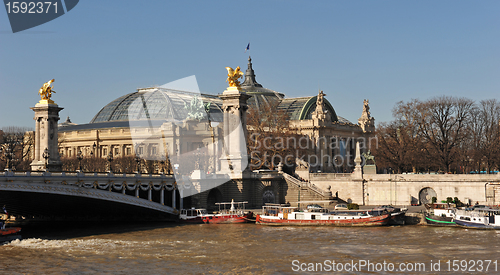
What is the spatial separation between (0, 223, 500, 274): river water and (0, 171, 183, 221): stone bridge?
301 centimetres

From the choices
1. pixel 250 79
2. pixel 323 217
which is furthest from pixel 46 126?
pixel 250 79

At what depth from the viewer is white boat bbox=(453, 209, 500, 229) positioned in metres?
55.9

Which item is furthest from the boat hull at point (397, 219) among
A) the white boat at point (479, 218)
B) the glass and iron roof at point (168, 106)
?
the glass and iron roof at point (168, 106)

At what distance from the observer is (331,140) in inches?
4813

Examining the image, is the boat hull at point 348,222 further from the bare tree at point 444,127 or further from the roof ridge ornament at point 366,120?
the roof ridge ornament at point 366,120

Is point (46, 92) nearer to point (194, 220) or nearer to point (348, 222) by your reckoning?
point (194, 220)

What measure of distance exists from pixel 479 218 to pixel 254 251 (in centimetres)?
2238

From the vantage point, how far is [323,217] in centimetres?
6081

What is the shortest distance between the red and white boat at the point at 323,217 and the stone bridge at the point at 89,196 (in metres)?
10.2

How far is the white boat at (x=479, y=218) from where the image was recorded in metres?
55.9

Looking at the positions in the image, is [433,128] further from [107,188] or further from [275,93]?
[275,93]

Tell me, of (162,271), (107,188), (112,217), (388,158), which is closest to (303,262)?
(162,271)

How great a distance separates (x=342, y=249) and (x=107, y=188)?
25.4 metres

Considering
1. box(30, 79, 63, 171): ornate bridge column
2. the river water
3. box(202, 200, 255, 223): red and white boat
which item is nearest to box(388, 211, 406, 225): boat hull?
the river water
